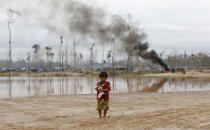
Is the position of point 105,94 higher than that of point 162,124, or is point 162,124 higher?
point 105,94

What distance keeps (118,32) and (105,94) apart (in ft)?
213

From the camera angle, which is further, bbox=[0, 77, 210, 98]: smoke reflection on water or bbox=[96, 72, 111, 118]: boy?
bbox=[0, 77, 210, 98]: smoke reflection on water

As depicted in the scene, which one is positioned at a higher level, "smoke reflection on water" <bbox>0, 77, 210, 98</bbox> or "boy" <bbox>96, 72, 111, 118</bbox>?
"boy" <bbox>96, 72, 111, 118</bbox>

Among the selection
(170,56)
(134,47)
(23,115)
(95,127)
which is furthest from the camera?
(170,56)

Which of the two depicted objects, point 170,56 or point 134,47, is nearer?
point 134,47

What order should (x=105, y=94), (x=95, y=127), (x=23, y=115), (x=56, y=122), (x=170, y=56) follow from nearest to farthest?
(x=95, y=127) → (x=56, y=122) → (x=105, y=94) → (x=23, y=115) → (x=170, y=56)

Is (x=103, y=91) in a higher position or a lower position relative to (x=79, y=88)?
higher

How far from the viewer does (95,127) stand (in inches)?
317

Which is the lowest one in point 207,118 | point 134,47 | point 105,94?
point 207,118

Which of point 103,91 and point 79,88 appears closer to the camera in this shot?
point 103,91

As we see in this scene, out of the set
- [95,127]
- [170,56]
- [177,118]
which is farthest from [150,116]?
[170,56]

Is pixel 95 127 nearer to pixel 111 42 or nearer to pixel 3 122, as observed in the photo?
pixel 3 122

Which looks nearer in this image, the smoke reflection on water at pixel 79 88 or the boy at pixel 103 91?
the boy at pixel 103 91

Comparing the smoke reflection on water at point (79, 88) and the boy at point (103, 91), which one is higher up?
the boy at point (103, 91)
